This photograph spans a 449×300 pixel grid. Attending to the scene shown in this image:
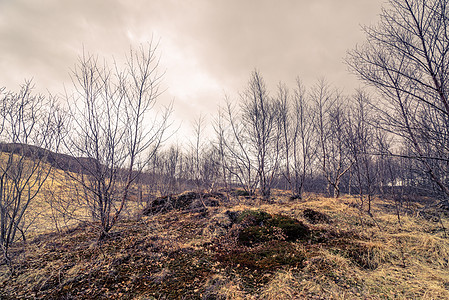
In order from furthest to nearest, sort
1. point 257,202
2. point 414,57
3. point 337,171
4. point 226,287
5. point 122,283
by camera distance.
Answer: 1. point 337,171
2. point 257,202
3. point 414,57
4. point 122,283
5. point 226,287

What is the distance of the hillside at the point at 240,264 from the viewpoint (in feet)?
8.06

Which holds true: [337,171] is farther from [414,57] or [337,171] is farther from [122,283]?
[122,283]

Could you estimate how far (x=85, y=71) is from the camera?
4129 mm

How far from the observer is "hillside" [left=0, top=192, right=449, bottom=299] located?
96.7 inches

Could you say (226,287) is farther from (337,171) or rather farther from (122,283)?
(337,171)

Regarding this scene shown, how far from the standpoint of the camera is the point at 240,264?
3.13 meters

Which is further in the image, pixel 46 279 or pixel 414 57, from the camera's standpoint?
pixel 414 57

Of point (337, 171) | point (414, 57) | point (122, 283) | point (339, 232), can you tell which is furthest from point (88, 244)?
point (337, 171)

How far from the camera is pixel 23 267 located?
3.46m

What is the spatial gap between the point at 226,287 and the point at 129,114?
415 centimetres

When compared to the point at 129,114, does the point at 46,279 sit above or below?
below

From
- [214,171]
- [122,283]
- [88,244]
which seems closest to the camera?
[122,283]

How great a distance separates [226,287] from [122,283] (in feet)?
5.28

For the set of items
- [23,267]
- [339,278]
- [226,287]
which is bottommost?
[23,267]
